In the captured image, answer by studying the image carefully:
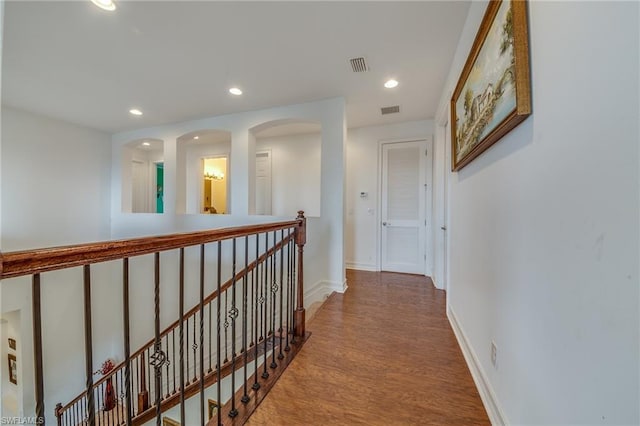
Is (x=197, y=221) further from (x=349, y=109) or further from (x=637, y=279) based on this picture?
(x=637, y=279)

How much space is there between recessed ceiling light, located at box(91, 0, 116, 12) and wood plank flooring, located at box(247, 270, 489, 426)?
9.56 feet

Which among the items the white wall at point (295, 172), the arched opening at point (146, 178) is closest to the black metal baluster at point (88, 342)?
the white wall at point (295, 172)

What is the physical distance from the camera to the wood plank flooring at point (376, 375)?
4.82ft

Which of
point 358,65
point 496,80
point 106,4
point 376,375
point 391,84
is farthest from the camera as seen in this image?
point 391,84

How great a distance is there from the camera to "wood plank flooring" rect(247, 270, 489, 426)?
147 centimetres

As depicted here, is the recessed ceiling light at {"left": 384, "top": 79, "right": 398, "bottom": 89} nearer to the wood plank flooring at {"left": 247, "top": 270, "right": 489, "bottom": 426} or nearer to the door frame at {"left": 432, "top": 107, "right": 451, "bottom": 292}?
the door frame at {"left": 432, "top": 107, "right": 451, "bottom": 292}

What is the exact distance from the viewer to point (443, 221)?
344cm

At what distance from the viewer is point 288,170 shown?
16.8 ft

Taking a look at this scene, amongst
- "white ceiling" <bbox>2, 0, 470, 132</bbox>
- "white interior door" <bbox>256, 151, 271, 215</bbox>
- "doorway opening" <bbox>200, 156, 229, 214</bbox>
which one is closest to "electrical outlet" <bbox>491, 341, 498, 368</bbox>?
"white ceiling" <bbox>2, 0, 470, 132</bbox>

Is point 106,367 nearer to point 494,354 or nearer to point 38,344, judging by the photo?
point 38,344

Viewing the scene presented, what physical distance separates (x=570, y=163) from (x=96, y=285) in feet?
20.3

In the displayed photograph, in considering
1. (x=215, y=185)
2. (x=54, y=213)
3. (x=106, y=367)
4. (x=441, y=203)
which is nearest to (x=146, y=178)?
(x=215, y=185)

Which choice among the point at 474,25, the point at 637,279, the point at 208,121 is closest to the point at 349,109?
the point at 474,25

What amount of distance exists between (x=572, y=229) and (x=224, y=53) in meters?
2.82
